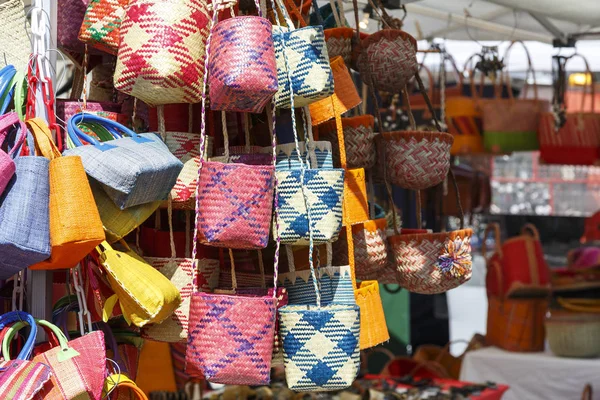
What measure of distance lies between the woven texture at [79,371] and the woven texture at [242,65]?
1.56 ft

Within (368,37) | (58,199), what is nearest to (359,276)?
(368,37)

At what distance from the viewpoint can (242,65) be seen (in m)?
1.41

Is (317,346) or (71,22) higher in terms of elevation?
(71,22)

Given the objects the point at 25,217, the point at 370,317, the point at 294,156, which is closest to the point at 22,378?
the point at 25,217

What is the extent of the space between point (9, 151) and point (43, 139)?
2.4 inches

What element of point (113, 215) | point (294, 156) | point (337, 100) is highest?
point (337, 100)

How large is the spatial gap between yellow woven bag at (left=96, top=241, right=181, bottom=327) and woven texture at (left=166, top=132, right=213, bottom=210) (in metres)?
0.20

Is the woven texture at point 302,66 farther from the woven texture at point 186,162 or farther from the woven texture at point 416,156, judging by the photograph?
the woven texture at point 416,156

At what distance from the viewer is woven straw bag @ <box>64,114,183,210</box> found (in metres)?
1.32

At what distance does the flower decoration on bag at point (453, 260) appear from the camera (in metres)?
2.09

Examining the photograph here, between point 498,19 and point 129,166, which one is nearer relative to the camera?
point 129,166

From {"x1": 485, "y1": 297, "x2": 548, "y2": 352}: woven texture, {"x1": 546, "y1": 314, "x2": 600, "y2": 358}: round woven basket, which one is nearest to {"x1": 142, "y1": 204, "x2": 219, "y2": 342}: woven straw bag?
{"x1": 546, "y1": 314, "x2": 600, "y2": 358}: round woven basket

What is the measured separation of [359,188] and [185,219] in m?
0.42

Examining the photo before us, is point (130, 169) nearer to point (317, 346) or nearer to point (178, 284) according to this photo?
point (178, 284)
